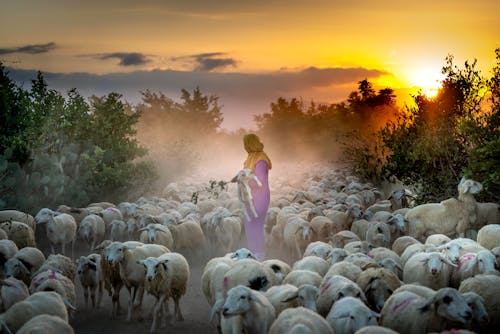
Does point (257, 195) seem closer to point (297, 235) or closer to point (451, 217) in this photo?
point (297, 235)

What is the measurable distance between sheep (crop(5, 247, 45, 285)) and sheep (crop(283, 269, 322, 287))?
514 cm

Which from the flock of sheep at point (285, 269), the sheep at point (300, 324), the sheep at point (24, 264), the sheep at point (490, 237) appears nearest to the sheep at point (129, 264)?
the flock of sheep at point (285, 269)

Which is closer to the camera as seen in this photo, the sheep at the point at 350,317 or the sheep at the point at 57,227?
the sheep at the point at 350,317

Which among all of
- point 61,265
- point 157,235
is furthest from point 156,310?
point 157,235

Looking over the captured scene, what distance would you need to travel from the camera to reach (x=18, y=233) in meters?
14.6

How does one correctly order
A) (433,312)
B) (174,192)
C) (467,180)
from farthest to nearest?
1. (174,192)
2. (467,180)
3. (433,312)

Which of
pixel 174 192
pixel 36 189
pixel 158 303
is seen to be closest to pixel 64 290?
pixel 158 303

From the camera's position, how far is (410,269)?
33.9 feet

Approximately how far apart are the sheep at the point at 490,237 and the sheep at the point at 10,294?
8.72 meters

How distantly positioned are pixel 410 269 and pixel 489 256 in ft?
4.26

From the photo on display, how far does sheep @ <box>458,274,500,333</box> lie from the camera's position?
28.0 ft

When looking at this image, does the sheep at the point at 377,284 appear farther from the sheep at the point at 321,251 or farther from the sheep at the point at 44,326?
the sheep at the point at 44,326

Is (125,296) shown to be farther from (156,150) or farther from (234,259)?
(156,150)

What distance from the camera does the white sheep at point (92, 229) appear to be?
1661cm
